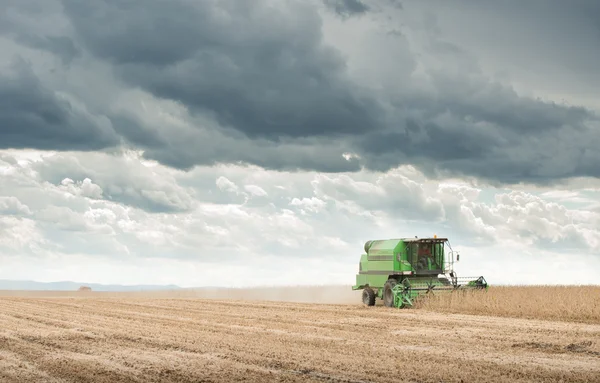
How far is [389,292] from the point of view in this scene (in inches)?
1297

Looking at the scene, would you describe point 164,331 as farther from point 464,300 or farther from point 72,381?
point 464,300

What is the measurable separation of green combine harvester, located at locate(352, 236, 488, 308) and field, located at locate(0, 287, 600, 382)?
5.65 feet

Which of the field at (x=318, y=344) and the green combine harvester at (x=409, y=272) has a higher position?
the green combine harvester at (x=409, y=272)

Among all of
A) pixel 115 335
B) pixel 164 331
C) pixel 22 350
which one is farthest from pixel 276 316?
pixel 22 350

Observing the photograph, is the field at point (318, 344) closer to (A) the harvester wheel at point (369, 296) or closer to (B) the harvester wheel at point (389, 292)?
(B) the harvester wheel at point (389, 292)

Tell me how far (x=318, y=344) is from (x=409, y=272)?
631 inches

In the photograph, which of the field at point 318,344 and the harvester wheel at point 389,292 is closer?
the field at point 318,344

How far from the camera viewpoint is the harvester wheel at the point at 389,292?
32594 mm

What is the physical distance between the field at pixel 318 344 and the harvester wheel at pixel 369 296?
4.54 metres

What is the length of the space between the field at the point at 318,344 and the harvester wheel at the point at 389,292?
8.10ft

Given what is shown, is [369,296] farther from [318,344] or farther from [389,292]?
[318,344]

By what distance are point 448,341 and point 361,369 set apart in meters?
5.70

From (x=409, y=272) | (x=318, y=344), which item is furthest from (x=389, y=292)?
(x=318, y=344)

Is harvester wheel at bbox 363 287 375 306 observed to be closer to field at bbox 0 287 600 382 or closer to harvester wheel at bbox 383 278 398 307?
harvester wheel at bbox 383 278 398 307
